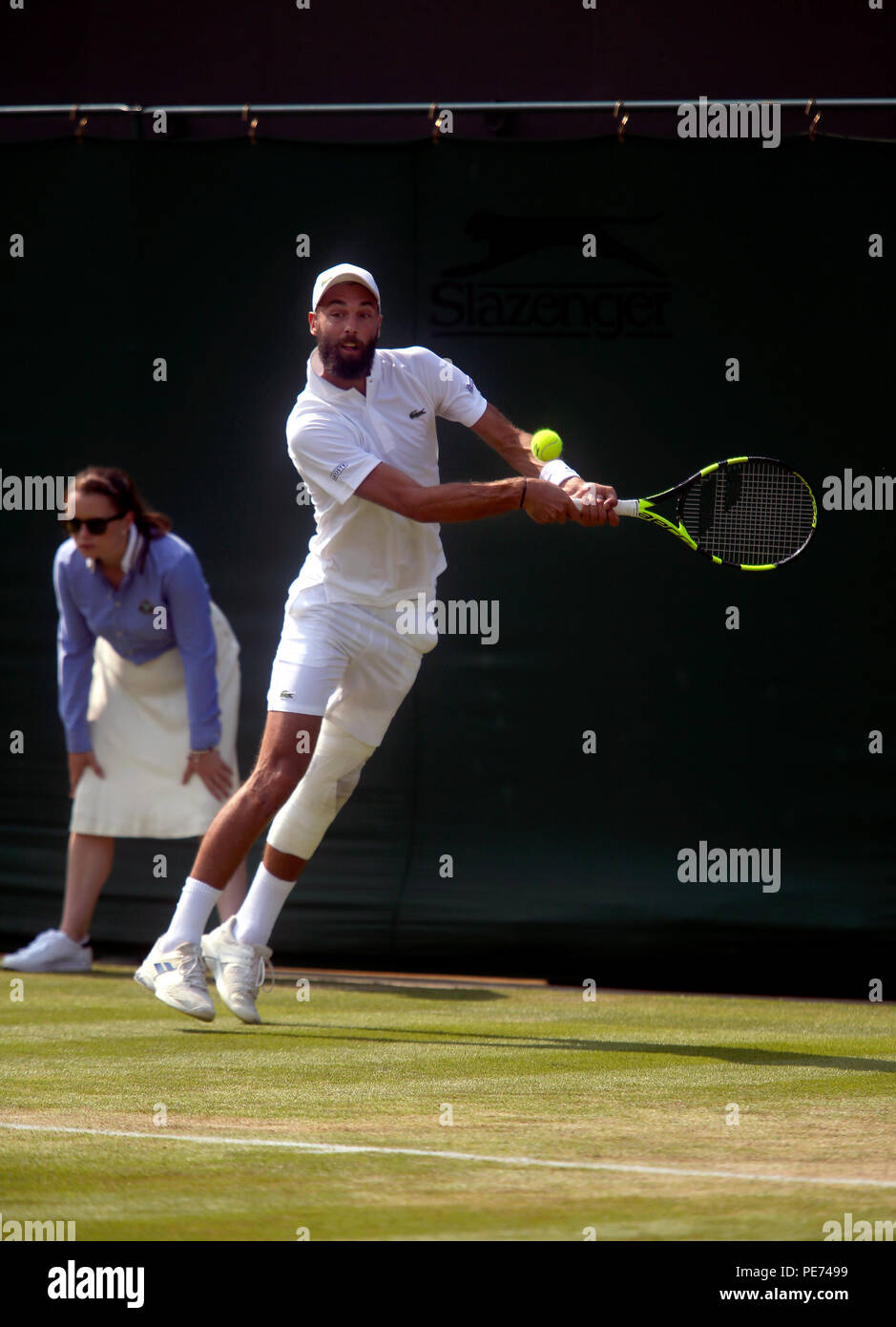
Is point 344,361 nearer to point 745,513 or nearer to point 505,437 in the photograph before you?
point 505,437

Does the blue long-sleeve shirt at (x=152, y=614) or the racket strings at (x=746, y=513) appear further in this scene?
the blue long-sleeve shirt at (x=152, y=614)

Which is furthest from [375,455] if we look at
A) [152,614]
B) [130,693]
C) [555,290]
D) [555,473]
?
[130,693]

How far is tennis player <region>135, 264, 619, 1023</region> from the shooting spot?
524 centimetres

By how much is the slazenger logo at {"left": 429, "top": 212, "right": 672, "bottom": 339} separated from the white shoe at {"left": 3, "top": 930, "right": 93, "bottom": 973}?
263 cm

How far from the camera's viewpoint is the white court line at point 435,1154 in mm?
3328

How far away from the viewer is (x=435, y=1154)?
357 cm

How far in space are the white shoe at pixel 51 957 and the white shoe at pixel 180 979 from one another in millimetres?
1729

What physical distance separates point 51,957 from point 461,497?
2790 mm

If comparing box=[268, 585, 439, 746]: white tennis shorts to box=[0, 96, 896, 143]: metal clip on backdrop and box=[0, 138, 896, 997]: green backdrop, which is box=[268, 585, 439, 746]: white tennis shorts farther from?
box=[0, 96, 896, 143]: metal clip on backdrop

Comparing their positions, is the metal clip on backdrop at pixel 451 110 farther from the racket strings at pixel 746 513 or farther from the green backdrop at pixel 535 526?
the racket strings at pixel 746 513

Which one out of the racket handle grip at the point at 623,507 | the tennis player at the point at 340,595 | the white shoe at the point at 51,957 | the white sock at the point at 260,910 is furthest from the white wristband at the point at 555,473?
the white shoe at the point at 51,957

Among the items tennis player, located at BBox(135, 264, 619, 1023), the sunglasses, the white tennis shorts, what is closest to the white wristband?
tennis player, located at BBox(135, 264, 619, 1023)
